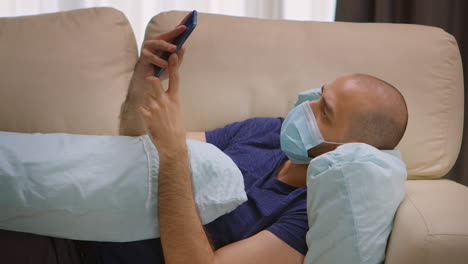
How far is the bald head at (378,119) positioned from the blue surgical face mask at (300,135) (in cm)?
10

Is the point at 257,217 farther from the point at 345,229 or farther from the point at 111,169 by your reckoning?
the point at 111,169

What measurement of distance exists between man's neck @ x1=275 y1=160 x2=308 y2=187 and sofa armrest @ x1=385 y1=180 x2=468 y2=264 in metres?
0.32

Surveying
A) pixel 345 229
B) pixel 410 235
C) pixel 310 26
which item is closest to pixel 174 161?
pixel 345 229

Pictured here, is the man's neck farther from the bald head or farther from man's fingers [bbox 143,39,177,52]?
man's fingers [bbox 143,39,177,52]

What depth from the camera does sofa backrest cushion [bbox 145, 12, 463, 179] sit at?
147cm

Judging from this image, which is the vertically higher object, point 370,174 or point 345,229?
point 370,174

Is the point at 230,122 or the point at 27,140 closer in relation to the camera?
the point at 27,140

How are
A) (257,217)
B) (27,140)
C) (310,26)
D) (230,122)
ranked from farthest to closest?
(310,26) → (230,122) → (257,217) → (27,140)

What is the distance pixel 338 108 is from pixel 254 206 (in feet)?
1.18

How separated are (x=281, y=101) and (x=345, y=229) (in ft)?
2.16

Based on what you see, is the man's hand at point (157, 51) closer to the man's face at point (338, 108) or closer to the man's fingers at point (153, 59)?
the man's fingers at point (153, 59)

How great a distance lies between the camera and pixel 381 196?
952 mm

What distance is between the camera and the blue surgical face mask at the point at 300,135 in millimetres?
1253

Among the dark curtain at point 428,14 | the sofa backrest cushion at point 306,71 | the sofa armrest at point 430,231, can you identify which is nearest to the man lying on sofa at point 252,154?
the sofa backrest cushion at point 306,71
